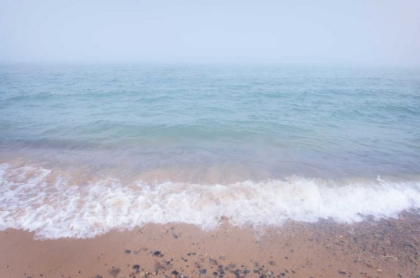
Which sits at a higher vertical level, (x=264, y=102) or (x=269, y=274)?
(x=264, y=102)

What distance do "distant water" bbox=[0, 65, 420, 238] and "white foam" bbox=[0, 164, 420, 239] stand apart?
0.03 metres

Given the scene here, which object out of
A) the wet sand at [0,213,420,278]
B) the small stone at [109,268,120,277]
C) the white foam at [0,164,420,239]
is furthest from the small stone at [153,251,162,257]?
the white foam at [0,164,420,239]

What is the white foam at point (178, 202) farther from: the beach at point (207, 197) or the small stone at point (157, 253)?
the small stone at point (157, 253)

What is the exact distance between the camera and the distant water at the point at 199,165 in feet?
21.0

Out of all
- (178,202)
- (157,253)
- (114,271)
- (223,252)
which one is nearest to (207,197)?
(178,202)

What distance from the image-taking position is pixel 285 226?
19.6 ft

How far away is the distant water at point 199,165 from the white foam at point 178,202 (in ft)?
0.10

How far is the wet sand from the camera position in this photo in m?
4.63

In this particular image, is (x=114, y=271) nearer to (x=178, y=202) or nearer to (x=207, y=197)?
(x=178, y=202)

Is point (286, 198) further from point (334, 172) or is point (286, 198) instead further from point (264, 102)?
point (264, 102)

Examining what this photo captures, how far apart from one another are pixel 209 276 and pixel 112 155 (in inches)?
290

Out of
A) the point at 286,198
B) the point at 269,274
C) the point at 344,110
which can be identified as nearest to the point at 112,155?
the point at 286,198

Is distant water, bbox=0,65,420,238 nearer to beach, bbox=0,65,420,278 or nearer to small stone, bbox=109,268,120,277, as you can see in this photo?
beach, bbox=0,65,420,278

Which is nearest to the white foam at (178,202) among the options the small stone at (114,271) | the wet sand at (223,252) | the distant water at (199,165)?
the distant water at (199,165)
